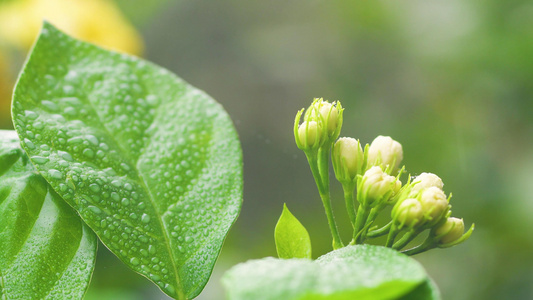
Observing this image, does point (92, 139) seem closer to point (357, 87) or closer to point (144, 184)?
point (144, 184)

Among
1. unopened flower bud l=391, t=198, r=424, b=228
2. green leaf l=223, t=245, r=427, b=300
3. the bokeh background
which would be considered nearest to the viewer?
green leaf l=223, t=245, r=427, b=300

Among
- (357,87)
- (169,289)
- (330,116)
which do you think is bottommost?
(357,87)

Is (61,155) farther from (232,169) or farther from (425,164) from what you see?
(425,164)

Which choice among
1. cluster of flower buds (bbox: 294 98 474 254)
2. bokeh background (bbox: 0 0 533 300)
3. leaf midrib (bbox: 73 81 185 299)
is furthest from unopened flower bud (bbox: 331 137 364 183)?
bokeh background (bbox: 0 0 533 300)

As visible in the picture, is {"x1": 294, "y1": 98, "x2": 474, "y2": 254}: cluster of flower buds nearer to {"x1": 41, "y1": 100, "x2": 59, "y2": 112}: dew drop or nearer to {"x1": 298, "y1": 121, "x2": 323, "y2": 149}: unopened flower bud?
{"x1": 298, "y1": 121, "x2": 323, "y2": 149}: unopened flower bud

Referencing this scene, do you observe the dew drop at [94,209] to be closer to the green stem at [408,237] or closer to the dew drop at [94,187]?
the dew drop at [94,187]

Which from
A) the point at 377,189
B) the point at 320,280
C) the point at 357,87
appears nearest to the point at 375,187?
the point at 377,189
